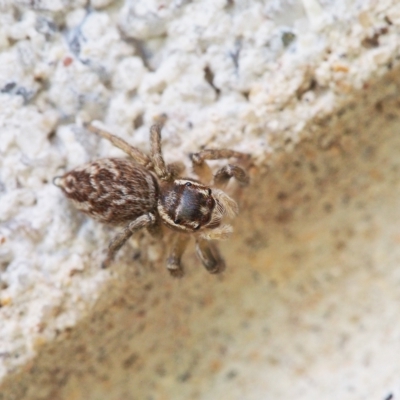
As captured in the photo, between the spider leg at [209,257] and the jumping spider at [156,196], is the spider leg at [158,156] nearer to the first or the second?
the jumping spider at [156,196]

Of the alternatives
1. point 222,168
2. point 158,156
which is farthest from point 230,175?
point 158,156

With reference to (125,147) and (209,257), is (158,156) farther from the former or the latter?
(209,257)

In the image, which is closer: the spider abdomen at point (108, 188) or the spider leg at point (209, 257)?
the spider abdomen at point (108, 188)

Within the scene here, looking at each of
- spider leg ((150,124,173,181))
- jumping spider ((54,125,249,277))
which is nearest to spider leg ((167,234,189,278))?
jumping spider ((54,125,249,277))

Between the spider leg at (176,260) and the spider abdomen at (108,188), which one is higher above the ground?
the spider abdomen at (108,188)

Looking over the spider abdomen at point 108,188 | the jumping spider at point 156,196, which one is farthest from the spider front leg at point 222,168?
the spider abdomen at point 108,188

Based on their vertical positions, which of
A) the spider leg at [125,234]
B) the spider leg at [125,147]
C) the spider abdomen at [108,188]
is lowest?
the spider leg at [125,234]

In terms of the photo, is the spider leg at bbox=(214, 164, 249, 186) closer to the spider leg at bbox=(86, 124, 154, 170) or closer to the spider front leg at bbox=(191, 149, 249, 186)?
the spider front leg at bbox=(191, 149, 249, 186)

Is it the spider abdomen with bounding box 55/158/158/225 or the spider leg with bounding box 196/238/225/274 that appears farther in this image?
the spider leg with bounding box 196/238/225/274
